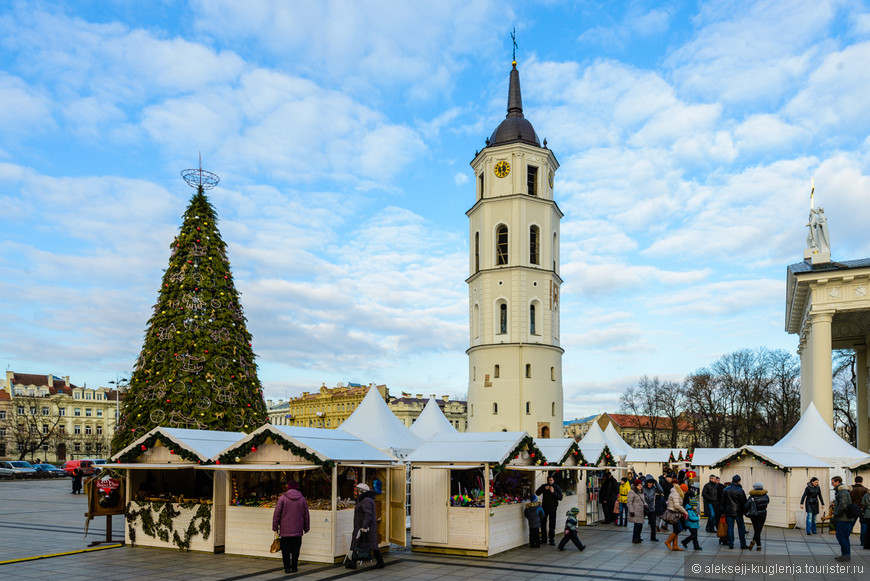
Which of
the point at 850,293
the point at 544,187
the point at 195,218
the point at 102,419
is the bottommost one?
the point at 102,419

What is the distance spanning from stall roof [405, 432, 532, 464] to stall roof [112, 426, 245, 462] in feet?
14.9

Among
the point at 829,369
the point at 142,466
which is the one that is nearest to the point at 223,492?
the point at 142,466

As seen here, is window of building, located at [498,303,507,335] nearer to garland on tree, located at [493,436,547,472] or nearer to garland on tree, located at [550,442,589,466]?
garland on tree, located at [550,442,589,466]

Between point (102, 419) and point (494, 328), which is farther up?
point (494, 328)

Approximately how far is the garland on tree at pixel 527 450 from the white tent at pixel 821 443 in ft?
39.1

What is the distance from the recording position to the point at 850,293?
2914 cm

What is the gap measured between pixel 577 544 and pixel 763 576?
429 cm

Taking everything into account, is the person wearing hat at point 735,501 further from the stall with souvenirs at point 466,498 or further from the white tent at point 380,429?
the white tent at point 380,429

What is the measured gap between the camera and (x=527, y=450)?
60.9ft

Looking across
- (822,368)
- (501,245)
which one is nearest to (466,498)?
(822,368)

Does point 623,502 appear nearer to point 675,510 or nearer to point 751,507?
point 675,510

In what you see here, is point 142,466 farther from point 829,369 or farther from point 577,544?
point 829,369

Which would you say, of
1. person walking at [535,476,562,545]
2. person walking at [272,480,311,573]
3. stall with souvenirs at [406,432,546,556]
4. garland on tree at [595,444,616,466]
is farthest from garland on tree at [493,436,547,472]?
garland on tree at [595,444,616,466]

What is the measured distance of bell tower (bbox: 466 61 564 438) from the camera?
4922cm
